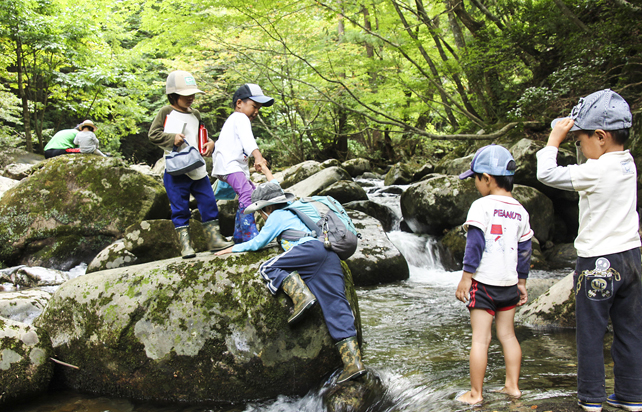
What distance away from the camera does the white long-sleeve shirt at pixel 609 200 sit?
235 centimetres

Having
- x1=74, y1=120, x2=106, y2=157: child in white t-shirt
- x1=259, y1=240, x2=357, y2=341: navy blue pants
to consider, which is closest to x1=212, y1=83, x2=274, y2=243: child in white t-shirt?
x1=259, y1=240, x2=357, y2=341: navy blue pants

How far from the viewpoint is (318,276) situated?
3.37 metres

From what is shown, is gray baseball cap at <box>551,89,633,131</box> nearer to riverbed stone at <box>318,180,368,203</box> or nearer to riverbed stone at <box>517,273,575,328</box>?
riverbed stone at <box>517,273,575,328</box>

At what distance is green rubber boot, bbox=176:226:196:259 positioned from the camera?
4004 mm

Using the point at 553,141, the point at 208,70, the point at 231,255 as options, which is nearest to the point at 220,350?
the point at 231,255

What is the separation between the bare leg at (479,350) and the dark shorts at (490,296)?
0.04 meters

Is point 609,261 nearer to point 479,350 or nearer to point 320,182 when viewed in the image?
point 479,350

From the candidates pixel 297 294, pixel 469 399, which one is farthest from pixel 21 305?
pixel 469 399

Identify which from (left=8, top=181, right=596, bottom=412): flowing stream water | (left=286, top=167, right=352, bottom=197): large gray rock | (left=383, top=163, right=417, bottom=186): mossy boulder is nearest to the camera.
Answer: (left=8, top=181, right=596, bottom=412): flowing stream water

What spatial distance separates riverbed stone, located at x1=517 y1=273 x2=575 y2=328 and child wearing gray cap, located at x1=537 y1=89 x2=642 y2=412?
9.04ft

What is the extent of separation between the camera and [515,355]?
271cm

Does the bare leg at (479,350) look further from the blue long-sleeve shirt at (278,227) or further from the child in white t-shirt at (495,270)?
the blue long-sleeve shirt at (278,227)

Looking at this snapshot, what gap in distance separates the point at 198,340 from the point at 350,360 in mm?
1224

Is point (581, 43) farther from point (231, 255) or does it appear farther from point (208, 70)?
point (208, 70)
